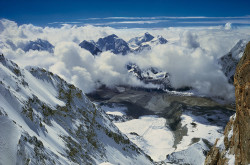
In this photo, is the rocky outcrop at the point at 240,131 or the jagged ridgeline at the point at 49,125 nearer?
the rocky outcrop at the point at 240,131

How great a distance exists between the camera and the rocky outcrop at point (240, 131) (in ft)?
113

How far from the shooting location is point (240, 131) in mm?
37375

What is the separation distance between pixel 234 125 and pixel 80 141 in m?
51.7

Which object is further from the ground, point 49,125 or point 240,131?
point 240,131

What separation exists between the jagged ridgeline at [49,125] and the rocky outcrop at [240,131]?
1325 inches

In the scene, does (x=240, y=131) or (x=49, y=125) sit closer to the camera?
(x=240, y=131)

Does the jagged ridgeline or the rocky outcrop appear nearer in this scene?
the rocky outcrop

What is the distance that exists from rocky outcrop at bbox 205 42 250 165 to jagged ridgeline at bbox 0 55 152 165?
33.6 meters

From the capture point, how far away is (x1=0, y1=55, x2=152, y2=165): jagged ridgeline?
41.1 m

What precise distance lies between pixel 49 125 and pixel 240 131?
2073 inches

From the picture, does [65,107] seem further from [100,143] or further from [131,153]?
[131,153]

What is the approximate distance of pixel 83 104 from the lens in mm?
104188

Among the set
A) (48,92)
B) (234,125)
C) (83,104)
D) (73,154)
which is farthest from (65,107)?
(234,125)

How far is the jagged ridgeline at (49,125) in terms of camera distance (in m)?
41.1
